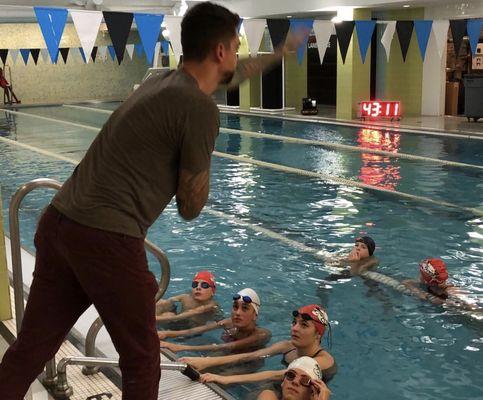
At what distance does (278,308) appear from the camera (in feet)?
15.3

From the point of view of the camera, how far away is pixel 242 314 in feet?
13.0

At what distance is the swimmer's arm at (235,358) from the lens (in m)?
3.55

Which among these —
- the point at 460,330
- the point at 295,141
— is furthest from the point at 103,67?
the point at 460,330

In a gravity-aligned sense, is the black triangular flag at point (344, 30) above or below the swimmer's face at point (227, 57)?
above

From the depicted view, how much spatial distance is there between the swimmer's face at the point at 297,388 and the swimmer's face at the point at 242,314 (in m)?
0.97

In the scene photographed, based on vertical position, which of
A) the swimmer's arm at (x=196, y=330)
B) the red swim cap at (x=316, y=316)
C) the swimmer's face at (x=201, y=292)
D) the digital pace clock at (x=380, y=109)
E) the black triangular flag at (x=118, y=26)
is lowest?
the swimmer's arm at (x=196, y=330)

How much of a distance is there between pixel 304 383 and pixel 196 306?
5.62 feet

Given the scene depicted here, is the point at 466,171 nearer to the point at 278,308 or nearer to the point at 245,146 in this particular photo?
the point at 245,146

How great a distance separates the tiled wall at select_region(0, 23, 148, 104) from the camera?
25.2 m

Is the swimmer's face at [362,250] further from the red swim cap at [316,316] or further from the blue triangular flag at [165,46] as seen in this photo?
the blue triangular flag at [165,46]

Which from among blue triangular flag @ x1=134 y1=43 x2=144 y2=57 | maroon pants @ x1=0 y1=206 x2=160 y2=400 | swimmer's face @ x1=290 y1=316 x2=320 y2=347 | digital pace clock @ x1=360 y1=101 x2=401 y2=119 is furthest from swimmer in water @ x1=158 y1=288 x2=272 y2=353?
blue triangular flag @ x1=134 y1=43 x2=144 y2=57

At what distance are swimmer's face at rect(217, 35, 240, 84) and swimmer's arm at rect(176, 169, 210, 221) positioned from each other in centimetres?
28

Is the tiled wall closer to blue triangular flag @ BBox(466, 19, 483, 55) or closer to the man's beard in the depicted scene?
blue triangular flag @ BBox(466, 19, 483, 55)

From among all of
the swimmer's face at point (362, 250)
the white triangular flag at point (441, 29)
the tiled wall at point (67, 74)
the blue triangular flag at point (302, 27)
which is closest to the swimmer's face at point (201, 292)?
the swimmer's face at point (362, 250)
